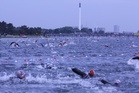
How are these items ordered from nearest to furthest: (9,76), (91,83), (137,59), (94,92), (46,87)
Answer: (94,92)
(46,87)
(91,83)
(9,76)
(137,59)

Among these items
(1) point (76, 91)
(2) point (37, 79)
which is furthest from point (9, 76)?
(1) point (76, 91)

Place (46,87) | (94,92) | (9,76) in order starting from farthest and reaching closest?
(9,76) → (46,87) → (94,92)

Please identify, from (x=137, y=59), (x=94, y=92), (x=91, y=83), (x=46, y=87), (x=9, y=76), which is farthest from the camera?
(x=137, y=59)

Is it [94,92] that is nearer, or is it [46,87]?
[94,92]

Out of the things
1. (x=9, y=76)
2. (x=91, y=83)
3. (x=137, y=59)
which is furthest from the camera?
(x=137, y=59)

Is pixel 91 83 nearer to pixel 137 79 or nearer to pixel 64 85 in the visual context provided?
pixel 64 85

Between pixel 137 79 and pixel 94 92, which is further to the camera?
pixel 137 79

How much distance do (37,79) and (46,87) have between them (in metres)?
2.78

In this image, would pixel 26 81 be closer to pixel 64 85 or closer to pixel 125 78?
pixel 64 85

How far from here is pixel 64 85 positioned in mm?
Result: 21000

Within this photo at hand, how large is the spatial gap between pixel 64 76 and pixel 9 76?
3055 mm

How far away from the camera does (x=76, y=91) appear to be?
19188 millimetres

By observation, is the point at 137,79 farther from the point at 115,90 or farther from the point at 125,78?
the point at 115,90

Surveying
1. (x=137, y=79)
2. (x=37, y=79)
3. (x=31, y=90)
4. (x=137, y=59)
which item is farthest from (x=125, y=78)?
(x=137, y=59)
